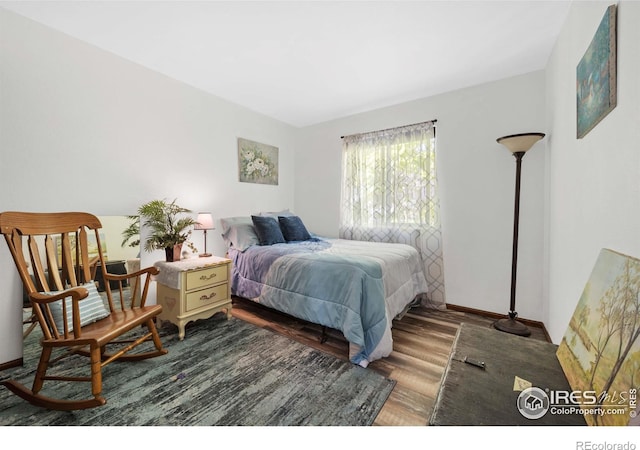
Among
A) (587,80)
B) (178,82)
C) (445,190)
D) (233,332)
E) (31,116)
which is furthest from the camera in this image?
(445,190)

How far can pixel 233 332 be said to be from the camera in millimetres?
2488

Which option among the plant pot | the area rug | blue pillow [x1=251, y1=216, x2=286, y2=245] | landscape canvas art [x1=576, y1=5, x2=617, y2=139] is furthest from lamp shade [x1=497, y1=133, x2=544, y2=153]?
the plant pot

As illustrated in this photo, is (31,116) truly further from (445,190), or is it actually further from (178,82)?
(445,190)

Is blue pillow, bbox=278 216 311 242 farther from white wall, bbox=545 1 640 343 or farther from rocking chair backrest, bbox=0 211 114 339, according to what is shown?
white wall, bbox=545 1 640 343

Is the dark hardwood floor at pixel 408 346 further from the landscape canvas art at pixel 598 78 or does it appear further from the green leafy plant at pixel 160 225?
the landscape canvas art at pixel 598 78

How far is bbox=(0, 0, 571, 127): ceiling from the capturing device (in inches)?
74.0

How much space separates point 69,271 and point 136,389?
3.20ft

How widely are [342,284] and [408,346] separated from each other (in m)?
0.84

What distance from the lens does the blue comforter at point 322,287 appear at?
2.01m

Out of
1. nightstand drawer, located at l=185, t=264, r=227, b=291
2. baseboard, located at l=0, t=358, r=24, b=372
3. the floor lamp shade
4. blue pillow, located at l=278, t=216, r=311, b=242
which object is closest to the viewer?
baseboard, located at l=0, t=358, r=24, b=372

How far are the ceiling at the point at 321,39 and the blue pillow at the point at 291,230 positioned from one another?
65.1 inches

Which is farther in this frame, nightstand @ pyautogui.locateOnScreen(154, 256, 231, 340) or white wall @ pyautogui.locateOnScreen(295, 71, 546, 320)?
white wall @ pyautogui.locateOnScreen(295, 71, 546, 320)

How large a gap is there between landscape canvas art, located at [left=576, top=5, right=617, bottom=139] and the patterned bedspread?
1.56 meters
